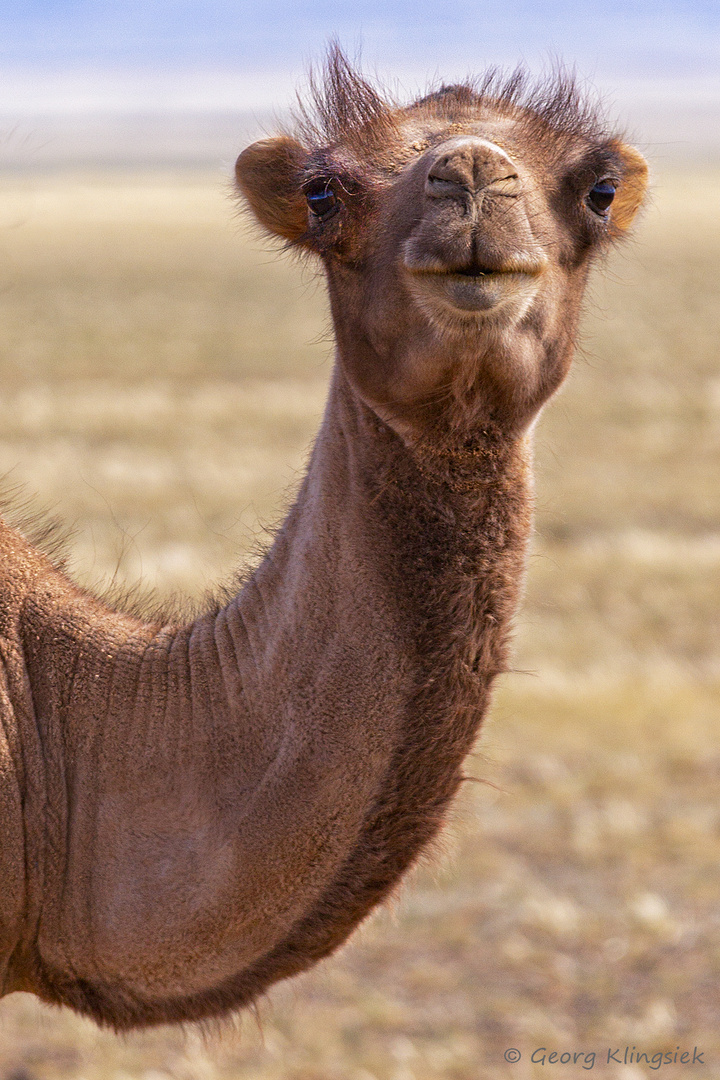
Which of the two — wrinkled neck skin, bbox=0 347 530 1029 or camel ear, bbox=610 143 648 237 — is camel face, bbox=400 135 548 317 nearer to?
wrinkled neck skin, bbox=0 347 530 1029

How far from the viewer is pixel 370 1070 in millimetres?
5652

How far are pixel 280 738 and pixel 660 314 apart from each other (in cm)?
3526

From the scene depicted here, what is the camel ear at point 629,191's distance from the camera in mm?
3541

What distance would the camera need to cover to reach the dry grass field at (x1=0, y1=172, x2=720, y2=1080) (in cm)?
582

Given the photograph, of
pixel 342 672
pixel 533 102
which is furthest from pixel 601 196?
pixel 342 672

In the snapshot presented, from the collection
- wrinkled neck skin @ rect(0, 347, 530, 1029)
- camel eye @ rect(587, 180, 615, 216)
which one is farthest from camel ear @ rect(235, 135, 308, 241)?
camel eye @ rect(587, 180, 615, 216)

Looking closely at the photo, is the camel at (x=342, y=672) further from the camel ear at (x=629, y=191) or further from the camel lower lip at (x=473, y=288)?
the camel ear at (x=629, y=191)

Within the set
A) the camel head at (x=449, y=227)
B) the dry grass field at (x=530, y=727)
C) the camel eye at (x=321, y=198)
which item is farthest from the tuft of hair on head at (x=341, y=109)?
the dry grass field at (x=530, y=727)

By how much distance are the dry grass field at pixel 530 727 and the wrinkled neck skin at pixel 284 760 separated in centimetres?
32

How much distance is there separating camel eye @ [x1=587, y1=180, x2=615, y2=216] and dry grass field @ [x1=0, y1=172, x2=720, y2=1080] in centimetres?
39

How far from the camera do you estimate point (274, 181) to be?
346cm

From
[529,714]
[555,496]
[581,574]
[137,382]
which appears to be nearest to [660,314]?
→ [137,382]

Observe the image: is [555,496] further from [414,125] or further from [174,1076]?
[414,125]

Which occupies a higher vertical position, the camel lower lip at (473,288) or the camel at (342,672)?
the camel lower lip at (473,288)
